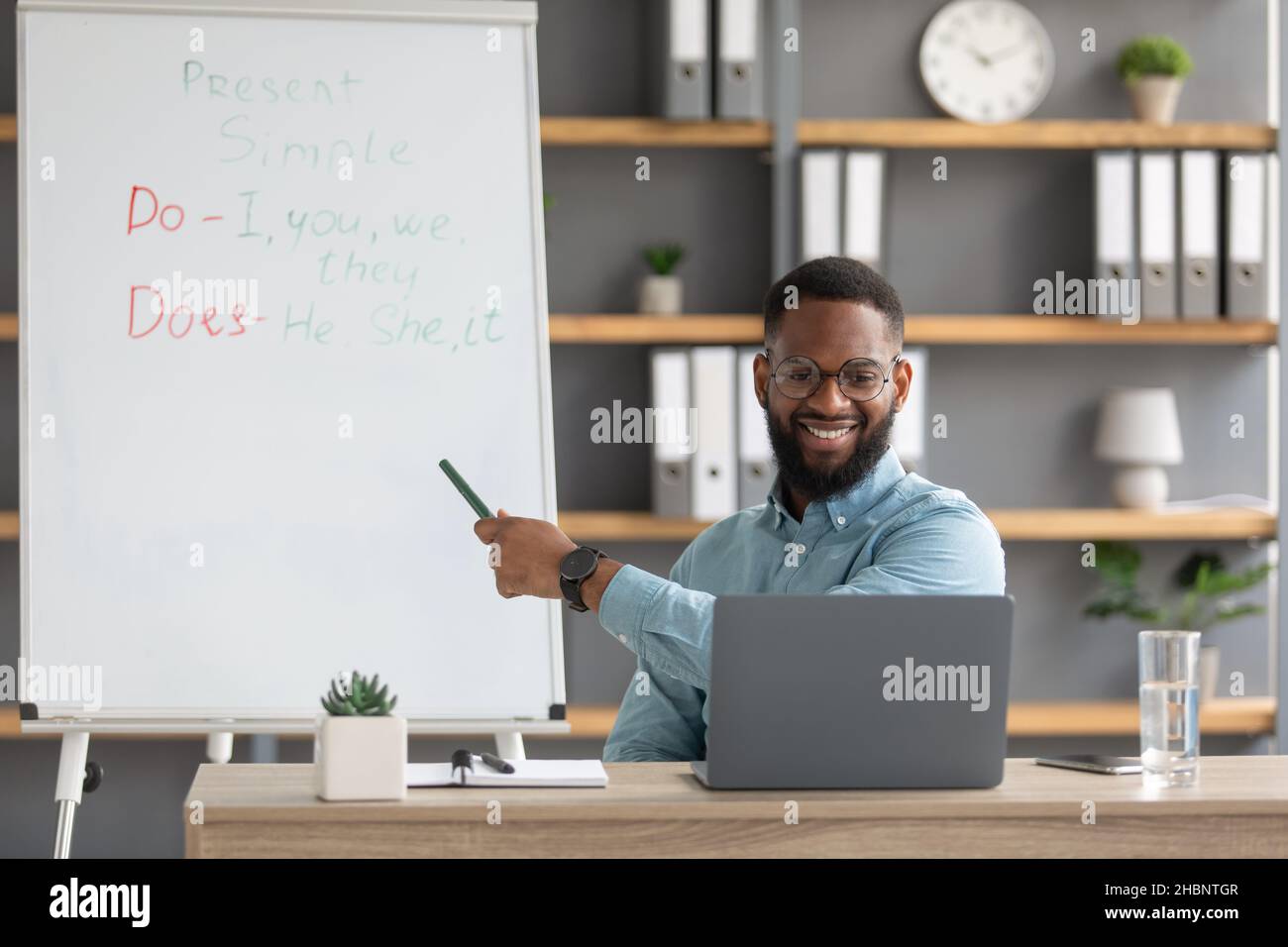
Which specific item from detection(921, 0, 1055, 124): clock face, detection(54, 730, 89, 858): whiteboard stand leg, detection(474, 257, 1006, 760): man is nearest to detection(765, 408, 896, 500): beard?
detection(474, 257, 1006, 760): man

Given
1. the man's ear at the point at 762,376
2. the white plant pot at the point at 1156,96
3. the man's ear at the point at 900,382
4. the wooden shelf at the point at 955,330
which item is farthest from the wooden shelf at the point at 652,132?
the man's ear at the point at 900,382

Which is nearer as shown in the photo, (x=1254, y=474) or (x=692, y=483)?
(x=692, y=483)

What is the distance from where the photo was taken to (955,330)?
293 cm

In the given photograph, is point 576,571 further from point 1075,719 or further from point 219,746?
point 1075,719

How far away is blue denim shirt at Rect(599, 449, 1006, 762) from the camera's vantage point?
143 centimetres

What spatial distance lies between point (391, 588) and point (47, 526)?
0.47 metres

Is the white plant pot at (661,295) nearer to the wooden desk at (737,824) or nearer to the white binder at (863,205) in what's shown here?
the white binder at (863,205)

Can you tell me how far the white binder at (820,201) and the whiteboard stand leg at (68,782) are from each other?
1618 mm

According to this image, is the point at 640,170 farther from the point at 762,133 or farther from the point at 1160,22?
the point at 1160,22

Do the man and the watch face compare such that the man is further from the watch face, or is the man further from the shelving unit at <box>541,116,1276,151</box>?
the shelving unit at <box>541,116,1276,151</box>

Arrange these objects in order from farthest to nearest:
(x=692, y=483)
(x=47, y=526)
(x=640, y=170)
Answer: (x=640, y=170)
(x=692, y=483)
(x=47, y=526)

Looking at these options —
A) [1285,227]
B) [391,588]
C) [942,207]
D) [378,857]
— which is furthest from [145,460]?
[1285,227]

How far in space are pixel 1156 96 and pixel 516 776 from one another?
2330mm

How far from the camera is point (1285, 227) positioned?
289cm
